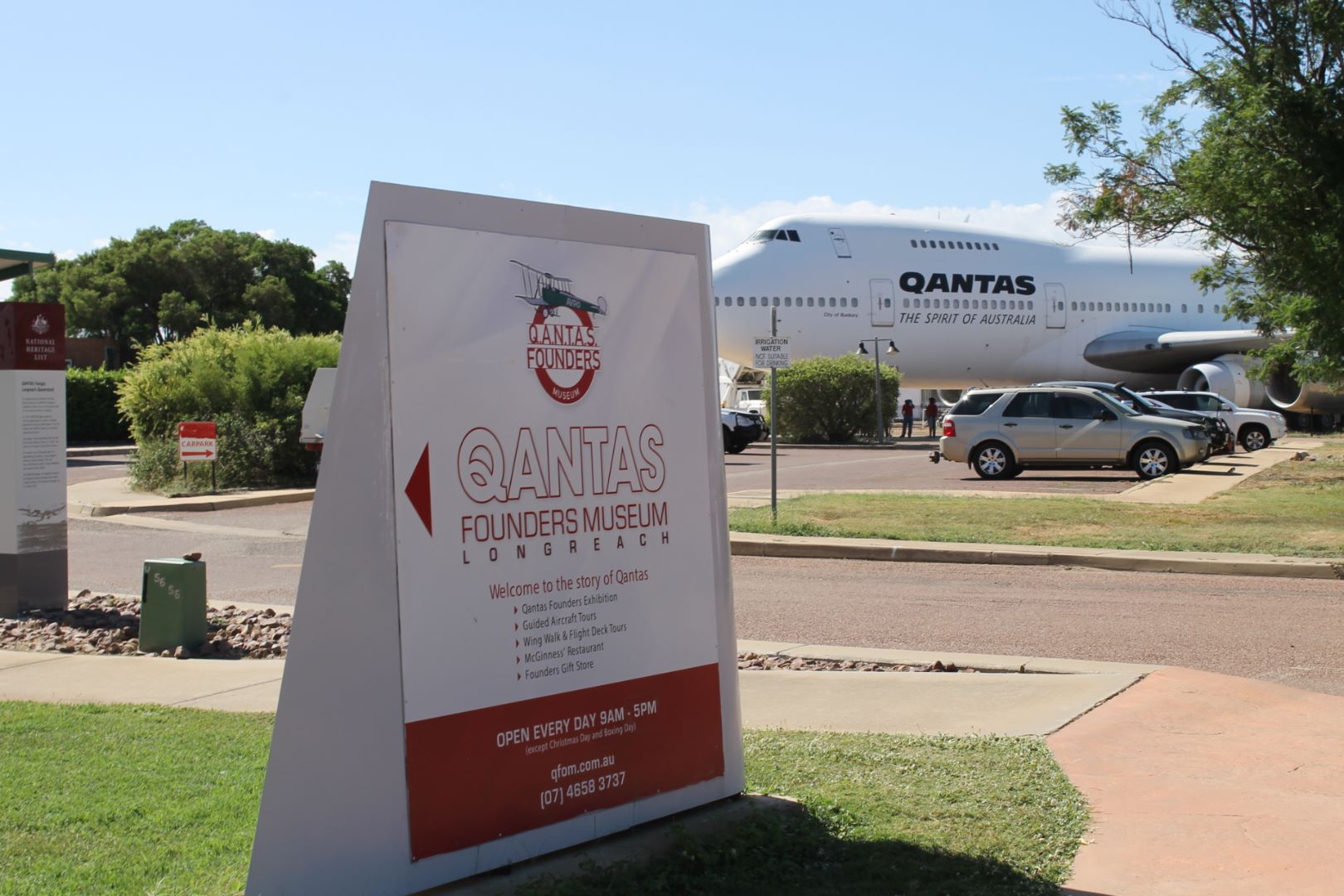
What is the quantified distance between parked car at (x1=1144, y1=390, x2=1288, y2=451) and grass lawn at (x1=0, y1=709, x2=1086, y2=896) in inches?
1067

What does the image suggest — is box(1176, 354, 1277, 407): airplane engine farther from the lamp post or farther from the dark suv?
the dark suv

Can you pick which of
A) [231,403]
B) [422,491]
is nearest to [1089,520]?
[422,491]

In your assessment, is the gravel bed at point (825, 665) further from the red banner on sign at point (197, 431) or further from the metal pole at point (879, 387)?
the metal pole at point (879, 387)

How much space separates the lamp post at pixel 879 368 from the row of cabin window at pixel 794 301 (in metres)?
1.16

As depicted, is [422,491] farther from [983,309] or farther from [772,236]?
[983,309]

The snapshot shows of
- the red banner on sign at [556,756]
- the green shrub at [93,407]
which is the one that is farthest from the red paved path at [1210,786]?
the green shrub at [93,407]

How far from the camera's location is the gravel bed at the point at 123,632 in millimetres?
8375

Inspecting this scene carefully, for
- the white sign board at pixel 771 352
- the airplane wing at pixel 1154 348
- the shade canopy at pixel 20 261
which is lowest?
the white sign board at pixel 771 352

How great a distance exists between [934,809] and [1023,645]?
384 cm

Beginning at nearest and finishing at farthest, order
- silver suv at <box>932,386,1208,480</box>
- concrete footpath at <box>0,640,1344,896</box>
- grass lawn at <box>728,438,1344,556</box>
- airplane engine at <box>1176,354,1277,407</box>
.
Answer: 1. concrete footpath at <box>0,640,1344,896</box>
2. grass lawn at <box>728,438,1344,556</box>
3. silver suv at <box>932,386,1208,480</box>
4. airplane engine at <box>1176,354,1277,407</box>

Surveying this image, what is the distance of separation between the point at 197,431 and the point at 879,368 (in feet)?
70.8

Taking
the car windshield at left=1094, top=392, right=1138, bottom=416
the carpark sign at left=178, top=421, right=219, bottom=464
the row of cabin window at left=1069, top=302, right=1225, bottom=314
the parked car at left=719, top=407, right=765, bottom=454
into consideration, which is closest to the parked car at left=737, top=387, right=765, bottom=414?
the parked car at left=719, top=407, right=765, bottom=454

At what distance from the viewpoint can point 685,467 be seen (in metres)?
4.57

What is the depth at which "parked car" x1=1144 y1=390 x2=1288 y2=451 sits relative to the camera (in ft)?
99.2
